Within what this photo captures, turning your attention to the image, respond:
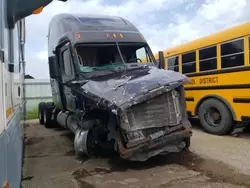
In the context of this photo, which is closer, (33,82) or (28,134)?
(28,134)

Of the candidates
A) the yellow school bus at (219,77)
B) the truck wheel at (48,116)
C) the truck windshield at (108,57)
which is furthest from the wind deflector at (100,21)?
the truck wheel at (48,116)

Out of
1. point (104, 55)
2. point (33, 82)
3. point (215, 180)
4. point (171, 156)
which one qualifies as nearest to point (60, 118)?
point (104, 55)

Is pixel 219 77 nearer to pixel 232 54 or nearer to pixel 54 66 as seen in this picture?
pixel 232 54

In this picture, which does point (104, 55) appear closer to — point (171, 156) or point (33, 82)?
point (171, 156)

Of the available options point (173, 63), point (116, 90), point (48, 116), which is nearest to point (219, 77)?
point (173, 63)

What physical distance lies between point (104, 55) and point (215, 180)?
12.1 feet

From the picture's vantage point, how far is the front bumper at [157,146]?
4609 mm

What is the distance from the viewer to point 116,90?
4.70m

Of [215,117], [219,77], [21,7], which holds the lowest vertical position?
[215,117]

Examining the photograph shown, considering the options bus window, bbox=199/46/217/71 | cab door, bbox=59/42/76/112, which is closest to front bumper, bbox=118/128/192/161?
cab door, bbox=59/42/76/112

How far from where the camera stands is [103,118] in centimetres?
524

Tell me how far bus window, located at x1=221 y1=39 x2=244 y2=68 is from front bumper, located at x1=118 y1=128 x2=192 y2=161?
2712 millimetres

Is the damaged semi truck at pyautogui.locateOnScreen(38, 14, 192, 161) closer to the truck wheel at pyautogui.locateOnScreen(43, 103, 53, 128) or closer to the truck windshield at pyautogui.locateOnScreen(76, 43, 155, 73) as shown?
the truck windshield at pyautogui.locateOnScreen(76, 43, 155, 73)

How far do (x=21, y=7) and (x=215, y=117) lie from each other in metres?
6.63
